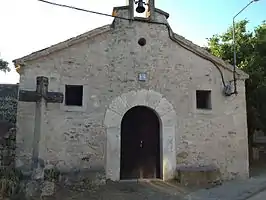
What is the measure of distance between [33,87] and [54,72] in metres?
0.73

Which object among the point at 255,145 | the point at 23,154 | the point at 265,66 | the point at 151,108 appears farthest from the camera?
the point at 255,145

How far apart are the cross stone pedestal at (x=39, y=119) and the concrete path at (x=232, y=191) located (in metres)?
3.51

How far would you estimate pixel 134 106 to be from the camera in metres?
10.1

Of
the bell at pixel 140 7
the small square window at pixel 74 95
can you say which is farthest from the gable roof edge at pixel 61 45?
the small square window at pixel 74 95

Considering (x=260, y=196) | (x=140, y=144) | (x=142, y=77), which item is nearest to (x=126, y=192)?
(x=140, y=144)

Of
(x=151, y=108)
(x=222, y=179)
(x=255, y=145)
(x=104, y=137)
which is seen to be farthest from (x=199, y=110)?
(x=255, y=145)

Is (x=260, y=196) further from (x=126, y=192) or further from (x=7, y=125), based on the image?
(x=7, y=125)

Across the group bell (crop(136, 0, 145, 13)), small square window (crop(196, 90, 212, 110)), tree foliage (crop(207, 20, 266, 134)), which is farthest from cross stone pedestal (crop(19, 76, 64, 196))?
tree foliage (crop(207, 20, 266, 134))

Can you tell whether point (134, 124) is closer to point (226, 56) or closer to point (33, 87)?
point (33, 87)

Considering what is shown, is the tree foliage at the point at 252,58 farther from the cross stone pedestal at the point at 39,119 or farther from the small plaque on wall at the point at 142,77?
the cross stone pedestal at the point at 39,119

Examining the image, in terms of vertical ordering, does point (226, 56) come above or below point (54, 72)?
above

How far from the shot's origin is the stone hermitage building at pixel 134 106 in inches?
369

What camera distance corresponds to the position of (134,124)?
10.3 m

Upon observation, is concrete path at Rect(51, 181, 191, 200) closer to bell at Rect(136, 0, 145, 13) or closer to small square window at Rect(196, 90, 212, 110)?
small square window at Rect(196, 90, 212, 110)
